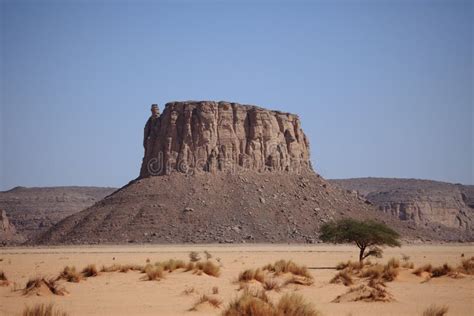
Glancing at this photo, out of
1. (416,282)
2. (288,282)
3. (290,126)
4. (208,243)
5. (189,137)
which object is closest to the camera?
(288,282)

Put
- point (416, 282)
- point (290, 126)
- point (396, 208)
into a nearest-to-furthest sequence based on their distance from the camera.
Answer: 1. point (416, 282)
2. point (290, 126)
3. point (396, 208)

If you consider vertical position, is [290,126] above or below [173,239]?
above

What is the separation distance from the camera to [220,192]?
94.2 m

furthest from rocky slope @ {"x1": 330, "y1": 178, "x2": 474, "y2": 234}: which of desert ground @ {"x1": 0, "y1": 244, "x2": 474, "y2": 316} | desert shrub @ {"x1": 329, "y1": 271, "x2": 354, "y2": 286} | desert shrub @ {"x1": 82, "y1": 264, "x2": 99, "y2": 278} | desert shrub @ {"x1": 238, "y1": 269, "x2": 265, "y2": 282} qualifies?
desert shrub @ {"x1": 238, "y1": 269, "x2": 265, "y2": 282}

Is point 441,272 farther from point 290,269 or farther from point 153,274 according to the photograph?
point 153,274

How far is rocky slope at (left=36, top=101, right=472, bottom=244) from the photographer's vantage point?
87.6 metres

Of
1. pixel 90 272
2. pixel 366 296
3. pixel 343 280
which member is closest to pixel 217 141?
pixel 90 272

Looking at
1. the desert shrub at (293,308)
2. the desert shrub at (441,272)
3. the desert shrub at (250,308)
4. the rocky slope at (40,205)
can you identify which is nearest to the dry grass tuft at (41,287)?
the desert shrub at (250,308)

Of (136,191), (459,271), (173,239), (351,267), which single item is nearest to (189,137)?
(136,191)

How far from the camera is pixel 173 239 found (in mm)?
84562

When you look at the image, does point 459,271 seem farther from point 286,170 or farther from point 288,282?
point 286,170

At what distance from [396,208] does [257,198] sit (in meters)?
63.8

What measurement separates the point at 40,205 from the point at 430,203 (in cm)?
8603

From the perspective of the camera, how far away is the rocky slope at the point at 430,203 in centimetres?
14662
